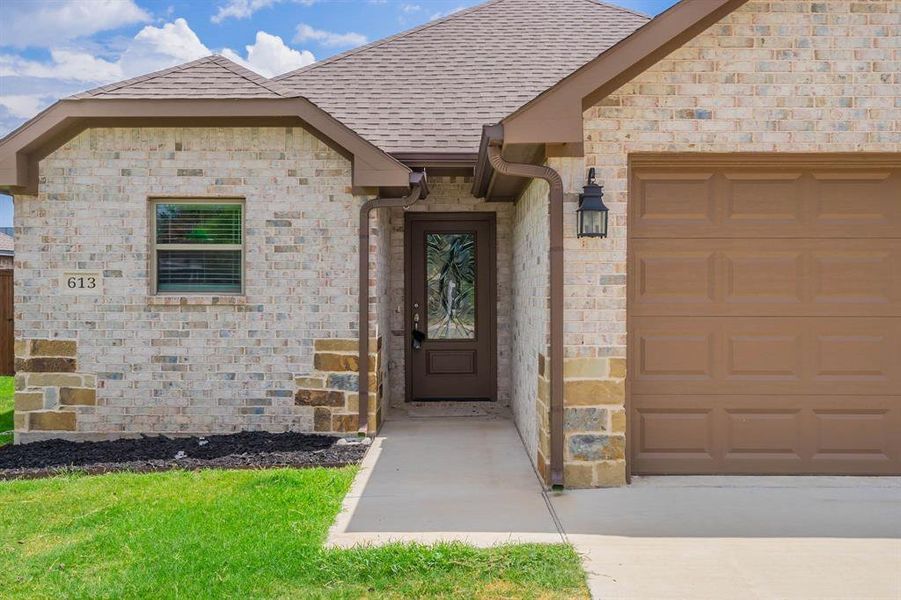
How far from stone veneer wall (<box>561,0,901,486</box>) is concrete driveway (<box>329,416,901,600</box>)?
62 cm

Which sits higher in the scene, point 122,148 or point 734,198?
point 122,148

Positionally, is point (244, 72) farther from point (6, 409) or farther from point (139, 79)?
point (6, 409)

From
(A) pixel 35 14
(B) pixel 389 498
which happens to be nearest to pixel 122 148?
(B) pixel 389 498

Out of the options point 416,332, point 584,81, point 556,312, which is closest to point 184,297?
point 416,332

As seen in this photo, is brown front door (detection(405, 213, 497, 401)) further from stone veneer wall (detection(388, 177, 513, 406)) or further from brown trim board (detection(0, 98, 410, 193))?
brown trim board (detection(0, 98, 410, 193))

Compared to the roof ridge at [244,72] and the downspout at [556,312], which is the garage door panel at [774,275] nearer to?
the downspout at [556,312]

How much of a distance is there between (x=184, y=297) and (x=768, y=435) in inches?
231

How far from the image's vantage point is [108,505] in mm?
4832

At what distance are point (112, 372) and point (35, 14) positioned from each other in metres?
10.2

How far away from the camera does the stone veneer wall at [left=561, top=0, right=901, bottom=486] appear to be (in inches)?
202

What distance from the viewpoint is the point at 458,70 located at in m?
9.61

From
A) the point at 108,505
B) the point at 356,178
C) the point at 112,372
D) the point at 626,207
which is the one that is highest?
the point at 356,178

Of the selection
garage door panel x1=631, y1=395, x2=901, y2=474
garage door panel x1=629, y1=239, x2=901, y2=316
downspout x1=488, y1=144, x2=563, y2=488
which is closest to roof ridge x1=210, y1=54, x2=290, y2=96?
downspout x1=488, y1=144, x2=563, y2=488

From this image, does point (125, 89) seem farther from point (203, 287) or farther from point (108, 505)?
point (108, 505)
